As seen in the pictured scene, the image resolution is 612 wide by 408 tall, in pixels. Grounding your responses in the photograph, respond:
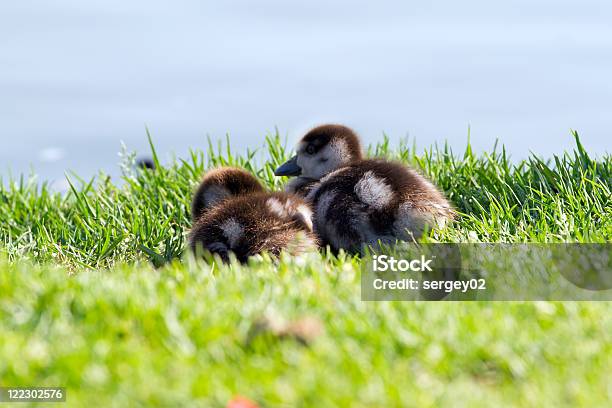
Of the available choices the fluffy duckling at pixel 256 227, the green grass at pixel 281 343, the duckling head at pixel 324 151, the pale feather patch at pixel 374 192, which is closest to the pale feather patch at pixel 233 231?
the fluffy duckling at pixel 256 227

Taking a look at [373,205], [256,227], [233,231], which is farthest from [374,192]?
[233,231]

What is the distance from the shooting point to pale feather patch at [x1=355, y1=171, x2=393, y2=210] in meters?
5.48

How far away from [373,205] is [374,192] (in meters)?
0.09

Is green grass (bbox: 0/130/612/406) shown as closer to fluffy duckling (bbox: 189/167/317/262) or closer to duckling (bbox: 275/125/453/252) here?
fluffy duckling (bbox: 189/167/317/262)

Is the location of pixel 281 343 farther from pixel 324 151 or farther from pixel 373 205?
pixel 324 151

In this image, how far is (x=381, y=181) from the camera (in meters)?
5.55

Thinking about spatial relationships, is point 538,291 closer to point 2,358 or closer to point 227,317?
point 227,317

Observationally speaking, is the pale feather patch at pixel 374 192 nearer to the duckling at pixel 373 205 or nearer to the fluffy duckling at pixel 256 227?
the duckling at pixel 373 205

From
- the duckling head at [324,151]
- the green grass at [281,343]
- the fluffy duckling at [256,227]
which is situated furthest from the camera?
the duckling head at [324,151]

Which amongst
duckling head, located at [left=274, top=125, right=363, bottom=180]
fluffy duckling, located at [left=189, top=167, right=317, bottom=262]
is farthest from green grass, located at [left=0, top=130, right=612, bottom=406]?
duckling head, located at [left=274, top=125, right=363, bottom=180]

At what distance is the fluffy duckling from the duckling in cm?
26

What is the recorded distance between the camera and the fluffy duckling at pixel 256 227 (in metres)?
5.06

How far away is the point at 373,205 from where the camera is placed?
548 cm

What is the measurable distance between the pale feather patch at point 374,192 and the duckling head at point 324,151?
30.6 inches
